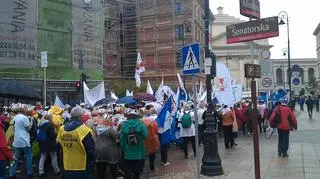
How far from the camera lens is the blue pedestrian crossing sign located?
9.70m

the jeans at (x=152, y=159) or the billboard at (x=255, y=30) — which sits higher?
the billboard at (x=255, y=30)

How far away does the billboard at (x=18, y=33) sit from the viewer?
1123 inches

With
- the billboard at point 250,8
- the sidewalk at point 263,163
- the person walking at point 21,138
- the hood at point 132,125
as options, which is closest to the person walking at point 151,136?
the sidewalk at point 263,163

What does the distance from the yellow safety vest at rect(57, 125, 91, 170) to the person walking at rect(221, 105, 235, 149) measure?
975cm

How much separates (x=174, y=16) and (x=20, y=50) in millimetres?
32742

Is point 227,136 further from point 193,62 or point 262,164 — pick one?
point 193,62

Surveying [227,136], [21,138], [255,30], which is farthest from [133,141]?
[227,136]

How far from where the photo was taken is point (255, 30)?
8992 millimetres

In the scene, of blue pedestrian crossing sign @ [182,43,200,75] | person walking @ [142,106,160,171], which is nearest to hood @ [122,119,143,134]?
blue pedestrian crossing sign @ [182,43,200,75]

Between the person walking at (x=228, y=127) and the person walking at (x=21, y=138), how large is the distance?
7.39m

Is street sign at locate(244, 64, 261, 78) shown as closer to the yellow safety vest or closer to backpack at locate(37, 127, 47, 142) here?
the yellow safety vest

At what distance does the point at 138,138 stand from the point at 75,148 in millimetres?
1974

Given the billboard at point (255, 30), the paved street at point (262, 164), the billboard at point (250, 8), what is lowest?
the paved street at point (262, 164)

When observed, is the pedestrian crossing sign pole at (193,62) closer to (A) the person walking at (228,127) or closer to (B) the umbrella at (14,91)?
(A) the person walking at (228,127)
